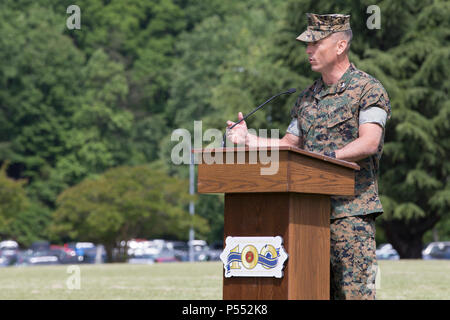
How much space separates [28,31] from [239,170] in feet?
212

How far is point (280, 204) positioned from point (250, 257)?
0.35m

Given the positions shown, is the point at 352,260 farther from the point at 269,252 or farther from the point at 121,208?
the point at 121,208

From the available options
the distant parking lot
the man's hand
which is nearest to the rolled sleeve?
the man's hand

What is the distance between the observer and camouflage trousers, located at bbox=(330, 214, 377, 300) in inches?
227

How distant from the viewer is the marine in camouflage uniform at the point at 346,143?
5797 millimetres

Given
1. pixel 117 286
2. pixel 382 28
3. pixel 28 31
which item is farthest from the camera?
pixel 28 31

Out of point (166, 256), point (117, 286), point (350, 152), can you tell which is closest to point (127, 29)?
point (166, 256)

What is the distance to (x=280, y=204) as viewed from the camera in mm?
5121

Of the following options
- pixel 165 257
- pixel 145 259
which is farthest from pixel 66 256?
pixel 165 257

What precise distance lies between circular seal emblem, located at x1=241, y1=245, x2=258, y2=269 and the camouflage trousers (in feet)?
2.87

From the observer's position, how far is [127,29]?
73.7 m

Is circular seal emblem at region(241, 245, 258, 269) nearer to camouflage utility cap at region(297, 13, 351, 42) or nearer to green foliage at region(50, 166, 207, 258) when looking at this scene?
camouflage utility cap at region(297, 13, 351, 42)

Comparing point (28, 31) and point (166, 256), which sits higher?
point (28, 31)
